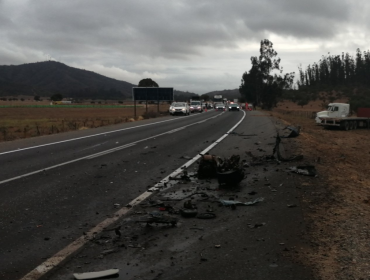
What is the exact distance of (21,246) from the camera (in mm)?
4801

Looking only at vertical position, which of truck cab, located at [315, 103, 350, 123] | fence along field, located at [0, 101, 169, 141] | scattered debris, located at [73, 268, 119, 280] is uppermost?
truck cab, located at [315, 103, 350, 123]

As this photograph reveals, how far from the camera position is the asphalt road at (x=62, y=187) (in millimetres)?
4902

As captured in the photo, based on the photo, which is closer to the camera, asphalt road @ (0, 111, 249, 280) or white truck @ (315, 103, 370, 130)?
asphalt road @ (0, 111, 249, 280)

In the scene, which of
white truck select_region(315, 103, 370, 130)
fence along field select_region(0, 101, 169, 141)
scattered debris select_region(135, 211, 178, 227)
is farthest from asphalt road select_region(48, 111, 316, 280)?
white truck select_region(315, 103, 370, 130)

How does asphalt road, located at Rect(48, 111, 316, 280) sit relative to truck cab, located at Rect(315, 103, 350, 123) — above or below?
below

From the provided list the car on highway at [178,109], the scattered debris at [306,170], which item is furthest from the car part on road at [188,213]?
the car on highway at [178,109]

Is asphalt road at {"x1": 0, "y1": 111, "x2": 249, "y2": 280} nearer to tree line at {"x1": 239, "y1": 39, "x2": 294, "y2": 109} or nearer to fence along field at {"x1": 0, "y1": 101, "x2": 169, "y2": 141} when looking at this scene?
fence along field at {"x1": 0, "y1": 101, "x2": 169, "y2": 141}

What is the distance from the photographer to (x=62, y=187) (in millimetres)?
8102

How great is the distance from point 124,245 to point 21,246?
127 centimetres

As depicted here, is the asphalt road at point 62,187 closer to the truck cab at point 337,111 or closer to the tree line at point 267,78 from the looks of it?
the truck cab at point 337,111

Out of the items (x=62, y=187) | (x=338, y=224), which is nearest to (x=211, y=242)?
(x=338, y=224)

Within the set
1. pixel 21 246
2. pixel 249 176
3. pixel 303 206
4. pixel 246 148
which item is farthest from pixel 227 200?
pixel 246 148

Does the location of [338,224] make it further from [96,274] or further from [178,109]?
[178,109]

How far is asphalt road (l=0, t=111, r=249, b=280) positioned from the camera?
490cm
